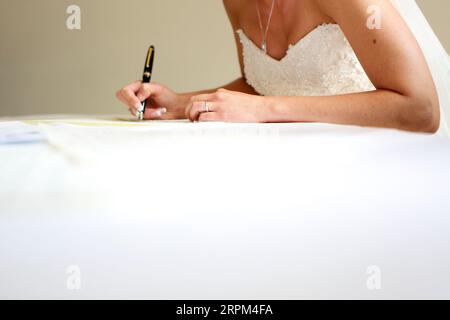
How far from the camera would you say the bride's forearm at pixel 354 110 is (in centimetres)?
98

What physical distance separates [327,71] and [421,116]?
1.24 feet

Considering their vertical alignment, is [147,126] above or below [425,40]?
below

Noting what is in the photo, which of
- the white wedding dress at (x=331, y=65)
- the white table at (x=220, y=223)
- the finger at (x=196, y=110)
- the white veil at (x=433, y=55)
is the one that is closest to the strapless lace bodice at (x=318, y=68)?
the white wedding dress at (x=331, y=65)

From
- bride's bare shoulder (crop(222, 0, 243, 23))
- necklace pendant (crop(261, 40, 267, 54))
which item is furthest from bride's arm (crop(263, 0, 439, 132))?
bride's bare shoulder (crop(222, 0, 243, 23))

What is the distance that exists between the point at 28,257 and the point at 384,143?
1.32 feet

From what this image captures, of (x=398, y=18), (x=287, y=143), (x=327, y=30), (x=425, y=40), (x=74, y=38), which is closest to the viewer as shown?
(x=287, y=143)

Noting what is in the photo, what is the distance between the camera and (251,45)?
1.55 metres

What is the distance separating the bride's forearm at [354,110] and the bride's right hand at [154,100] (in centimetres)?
40

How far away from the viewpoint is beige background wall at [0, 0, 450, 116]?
9.64 feet

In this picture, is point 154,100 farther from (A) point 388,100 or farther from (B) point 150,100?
(A) point 388,100

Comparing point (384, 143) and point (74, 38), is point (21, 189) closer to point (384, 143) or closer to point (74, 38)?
point (384, 143)

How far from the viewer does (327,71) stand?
1347 millimetres
